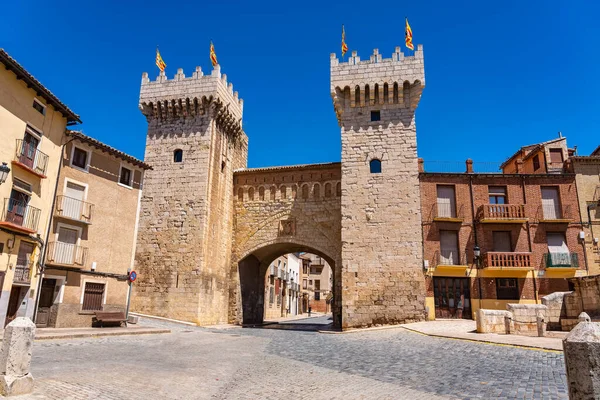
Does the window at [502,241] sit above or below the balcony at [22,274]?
above

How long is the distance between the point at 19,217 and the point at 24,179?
55.0 inches

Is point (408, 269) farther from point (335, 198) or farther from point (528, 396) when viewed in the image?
point (528, 396)

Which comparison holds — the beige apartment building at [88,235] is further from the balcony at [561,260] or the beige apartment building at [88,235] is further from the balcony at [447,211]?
the balcony at [561,260]

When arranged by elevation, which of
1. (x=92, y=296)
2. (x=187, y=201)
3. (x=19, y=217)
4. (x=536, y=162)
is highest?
(x=536, y=162)

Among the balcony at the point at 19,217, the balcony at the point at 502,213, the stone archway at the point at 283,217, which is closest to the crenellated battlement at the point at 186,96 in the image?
the stone archway at the point at 283,217

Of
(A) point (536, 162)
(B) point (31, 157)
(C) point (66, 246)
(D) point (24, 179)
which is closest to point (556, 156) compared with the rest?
(A) point (536, 162)

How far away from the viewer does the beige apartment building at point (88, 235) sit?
16875 millimetres

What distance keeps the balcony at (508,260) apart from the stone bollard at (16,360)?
1999 centimetres

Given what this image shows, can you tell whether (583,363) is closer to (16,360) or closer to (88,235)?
(16,360)

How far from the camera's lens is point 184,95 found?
25.3 meters

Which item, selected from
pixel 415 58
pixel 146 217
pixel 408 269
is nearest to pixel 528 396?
pixel 408 269

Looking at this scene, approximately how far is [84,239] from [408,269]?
48.6 ft

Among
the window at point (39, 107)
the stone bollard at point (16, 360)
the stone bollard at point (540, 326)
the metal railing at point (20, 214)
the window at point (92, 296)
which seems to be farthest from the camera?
the window at point (92, 296)

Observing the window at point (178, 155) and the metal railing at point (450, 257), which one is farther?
the window at point (178, 155)
